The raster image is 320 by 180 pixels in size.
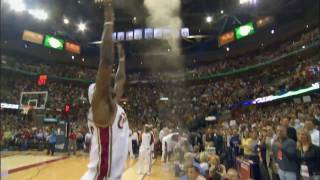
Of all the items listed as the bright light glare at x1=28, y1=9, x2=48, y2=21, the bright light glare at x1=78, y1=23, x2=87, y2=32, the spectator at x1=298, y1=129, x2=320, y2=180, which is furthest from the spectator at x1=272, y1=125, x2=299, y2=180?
the bright light glare at x1=78, y1=23, x2=87, y2=32

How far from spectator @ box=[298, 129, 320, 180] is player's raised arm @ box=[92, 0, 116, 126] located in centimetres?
428

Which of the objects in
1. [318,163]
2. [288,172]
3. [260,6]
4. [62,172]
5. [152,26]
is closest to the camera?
[318,163]

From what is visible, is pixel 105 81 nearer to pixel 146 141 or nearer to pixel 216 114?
pixel 146 141

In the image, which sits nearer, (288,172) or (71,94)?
(288,172)

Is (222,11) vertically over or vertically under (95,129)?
over

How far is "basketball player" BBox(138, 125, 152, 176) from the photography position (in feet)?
→ 35.5

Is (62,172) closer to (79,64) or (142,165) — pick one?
(142,165)

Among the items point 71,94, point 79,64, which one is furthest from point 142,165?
point 79,64

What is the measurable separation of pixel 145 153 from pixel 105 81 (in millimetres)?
8723

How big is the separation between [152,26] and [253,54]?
18442 millimetres

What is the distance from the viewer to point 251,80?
26688 mm

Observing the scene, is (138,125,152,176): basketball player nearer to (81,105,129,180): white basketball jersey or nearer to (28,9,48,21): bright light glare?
(81,105,129,180): white basketball jersey

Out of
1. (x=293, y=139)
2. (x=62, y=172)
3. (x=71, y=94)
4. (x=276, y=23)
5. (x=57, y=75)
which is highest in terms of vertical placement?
(x=276, y=23)

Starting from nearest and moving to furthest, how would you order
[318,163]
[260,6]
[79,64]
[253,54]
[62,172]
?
1. [318,163]
2. [62,172]
3. [260,6]
4. [253,54]
5. [79,64]
